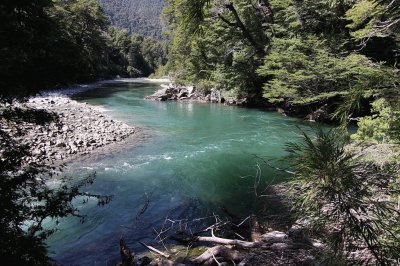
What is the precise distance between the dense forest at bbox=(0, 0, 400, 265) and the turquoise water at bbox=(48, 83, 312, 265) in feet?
3.54

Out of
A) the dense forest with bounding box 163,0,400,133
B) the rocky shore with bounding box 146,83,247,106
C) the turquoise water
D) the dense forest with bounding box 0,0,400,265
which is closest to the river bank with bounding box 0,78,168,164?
the turquoise water

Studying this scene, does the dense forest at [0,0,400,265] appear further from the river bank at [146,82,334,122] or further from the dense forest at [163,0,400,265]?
the river bank at [146,82,334,122]

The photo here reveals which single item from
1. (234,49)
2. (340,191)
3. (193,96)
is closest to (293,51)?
(234,49)

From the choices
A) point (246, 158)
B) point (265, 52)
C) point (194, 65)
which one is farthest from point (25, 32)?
point (194, 65)

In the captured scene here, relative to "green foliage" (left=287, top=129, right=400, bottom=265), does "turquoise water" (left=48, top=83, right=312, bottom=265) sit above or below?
below

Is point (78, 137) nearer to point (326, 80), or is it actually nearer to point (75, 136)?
point (75, 136)

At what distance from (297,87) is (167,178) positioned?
34.9 ft

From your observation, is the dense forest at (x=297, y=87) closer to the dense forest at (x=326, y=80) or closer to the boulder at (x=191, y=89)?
the dense forest at (x=326, y=80)

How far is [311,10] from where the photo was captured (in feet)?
62.2

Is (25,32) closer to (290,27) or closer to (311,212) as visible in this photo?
(311,212)

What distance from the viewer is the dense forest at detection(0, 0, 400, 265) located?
5.57 feet

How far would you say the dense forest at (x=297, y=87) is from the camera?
66.8 inches

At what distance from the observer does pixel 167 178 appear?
36.4 ft

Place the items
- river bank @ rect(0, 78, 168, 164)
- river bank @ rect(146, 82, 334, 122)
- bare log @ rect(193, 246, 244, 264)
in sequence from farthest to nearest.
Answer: river bank @ rect(146, 82, 334, 122), river bank @ rect(0, 78, 168, 164), bare log @ rect(193, 246, 244, 264)
